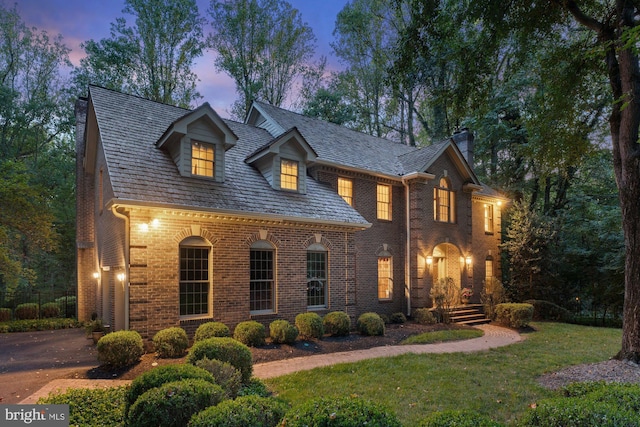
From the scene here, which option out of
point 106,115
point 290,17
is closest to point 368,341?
point 106,115

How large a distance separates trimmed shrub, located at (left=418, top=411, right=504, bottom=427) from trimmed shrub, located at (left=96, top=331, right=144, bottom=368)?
7.09 meters

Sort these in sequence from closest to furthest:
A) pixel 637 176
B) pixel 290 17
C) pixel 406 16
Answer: pixel 637 176
pixel 290 17
pixel 406 16

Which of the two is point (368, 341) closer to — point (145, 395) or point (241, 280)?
point (241, 280)

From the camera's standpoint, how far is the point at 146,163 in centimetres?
1078

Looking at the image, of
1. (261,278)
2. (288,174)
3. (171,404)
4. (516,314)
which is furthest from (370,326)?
(171,404)

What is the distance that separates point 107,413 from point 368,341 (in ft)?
25.6

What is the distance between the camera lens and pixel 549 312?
61.7 feet

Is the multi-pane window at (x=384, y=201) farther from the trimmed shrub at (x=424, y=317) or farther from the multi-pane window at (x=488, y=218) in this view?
the multi-pane window at (x=488, y=218)

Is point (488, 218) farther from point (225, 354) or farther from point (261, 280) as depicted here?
point (225, 354)

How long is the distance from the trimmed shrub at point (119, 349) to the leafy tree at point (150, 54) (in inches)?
792

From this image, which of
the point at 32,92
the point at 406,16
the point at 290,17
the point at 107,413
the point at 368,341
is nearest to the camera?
the point at 107,413

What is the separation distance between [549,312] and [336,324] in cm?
1325

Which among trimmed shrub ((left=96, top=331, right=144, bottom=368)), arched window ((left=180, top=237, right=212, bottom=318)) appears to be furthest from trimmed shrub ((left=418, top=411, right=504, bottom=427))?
arched window ((left=180, top=237, right=212, bottom=318))

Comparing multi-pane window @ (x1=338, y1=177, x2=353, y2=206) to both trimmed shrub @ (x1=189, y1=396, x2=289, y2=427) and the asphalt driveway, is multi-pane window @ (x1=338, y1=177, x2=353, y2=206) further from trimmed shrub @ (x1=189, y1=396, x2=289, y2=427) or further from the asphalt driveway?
trimmed shrub @ (x1=189, y1=396, x2=289, y2=427)
